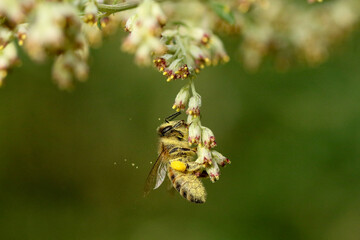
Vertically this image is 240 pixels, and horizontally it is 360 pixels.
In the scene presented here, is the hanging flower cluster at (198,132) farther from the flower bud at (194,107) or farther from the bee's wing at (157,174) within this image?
the bee's wing at (157,174)

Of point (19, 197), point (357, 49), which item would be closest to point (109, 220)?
point (19, 197)

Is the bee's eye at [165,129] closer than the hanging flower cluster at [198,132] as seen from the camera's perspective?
No

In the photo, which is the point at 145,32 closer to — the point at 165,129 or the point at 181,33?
the point at 181,33

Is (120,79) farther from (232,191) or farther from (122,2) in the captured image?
(122,2)

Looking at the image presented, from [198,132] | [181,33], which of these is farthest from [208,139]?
[181,33]

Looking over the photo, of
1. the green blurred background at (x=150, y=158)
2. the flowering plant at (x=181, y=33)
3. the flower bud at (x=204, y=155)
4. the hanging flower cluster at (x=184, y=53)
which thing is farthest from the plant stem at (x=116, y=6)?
the green blurred background at (x=150, y=158)

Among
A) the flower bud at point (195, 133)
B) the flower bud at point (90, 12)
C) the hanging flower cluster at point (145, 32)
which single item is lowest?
the flower bud at point (195, 133)
